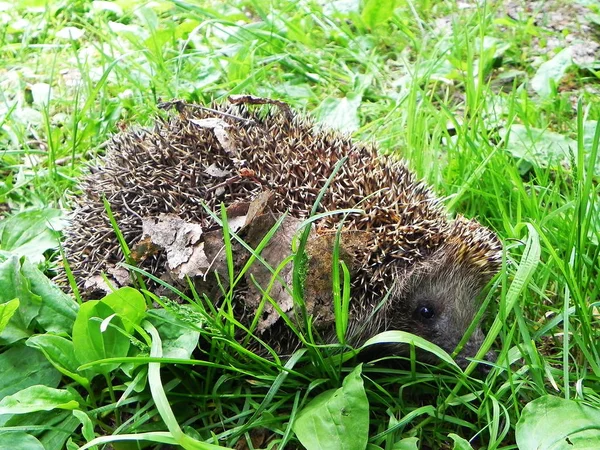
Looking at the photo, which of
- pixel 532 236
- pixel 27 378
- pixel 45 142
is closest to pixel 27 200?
pixel 45 142

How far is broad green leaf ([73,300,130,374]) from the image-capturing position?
2.66 m

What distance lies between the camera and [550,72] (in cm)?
489

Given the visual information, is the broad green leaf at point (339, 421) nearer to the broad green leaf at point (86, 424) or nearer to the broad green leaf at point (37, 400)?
the broad green leaf at point (86, 424)

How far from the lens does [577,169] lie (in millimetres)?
2980

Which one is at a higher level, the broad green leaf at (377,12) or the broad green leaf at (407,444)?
the broad green leaf at (377,12)

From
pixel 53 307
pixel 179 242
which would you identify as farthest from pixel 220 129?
pixel 53 307

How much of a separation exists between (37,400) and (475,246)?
1.93 meters

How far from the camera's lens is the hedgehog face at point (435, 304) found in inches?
119

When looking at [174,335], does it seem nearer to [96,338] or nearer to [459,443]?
[96,338]

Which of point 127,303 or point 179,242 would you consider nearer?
point 127,303

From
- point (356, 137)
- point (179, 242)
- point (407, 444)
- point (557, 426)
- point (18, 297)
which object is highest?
point (179, 242)

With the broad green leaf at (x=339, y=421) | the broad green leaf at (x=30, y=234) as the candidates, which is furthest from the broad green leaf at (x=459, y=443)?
the broad green leaf at (x=30, y=234)

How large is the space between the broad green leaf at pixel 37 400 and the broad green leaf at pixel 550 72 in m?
3.62

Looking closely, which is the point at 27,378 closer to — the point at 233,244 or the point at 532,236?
the point at 233,244
